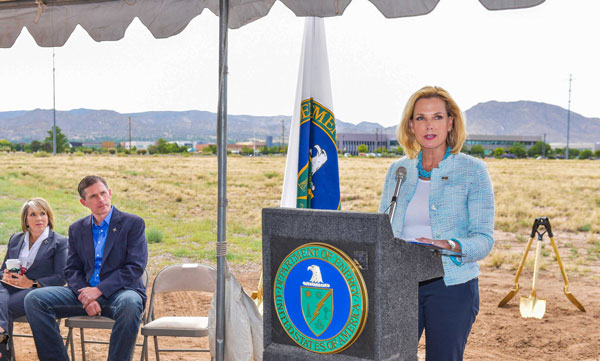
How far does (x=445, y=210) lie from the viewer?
2326mm

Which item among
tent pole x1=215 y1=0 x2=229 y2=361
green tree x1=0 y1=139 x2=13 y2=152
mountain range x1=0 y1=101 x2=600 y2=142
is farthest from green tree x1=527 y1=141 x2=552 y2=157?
tent pole x1=215 y1=0 x2=229 y2=361

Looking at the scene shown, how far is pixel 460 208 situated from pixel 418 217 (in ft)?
0.57

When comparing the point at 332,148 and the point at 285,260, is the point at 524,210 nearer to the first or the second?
the point at 332,148

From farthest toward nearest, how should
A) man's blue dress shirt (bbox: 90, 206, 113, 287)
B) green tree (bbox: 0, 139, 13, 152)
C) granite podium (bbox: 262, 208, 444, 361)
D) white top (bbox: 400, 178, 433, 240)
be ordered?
green tree (bbox: 0, 139, 13, 152)
man's blue dress shirt (bbox: 90, 206, 113, 287)
white top (bbox: 400, 178, 433, 240)
granite podium (bbox: 262, 208, 444, 361)

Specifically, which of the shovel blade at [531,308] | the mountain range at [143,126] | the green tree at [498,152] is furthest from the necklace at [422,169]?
the mountain range at [143,126]

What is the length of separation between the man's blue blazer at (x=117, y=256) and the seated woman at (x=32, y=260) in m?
0.35

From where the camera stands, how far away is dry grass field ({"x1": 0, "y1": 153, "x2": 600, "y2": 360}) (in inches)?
290

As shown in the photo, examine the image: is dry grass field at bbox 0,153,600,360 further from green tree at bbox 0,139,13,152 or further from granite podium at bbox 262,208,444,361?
green tree at bbox 0,139,13,152

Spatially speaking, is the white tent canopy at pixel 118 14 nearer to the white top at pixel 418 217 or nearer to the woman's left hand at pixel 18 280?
the white top at pixel 418 217

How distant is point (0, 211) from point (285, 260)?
79.4 feet

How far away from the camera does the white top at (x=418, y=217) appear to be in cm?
238

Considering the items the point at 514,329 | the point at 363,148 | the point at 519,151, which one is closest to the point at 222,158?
the point at 514,329

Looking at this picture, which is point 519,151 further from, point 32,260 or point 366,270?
point 366,270

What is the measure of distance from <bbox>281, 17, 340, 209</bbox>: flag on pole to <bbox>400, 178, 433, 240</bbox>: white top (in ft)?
5.04
